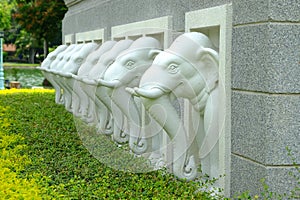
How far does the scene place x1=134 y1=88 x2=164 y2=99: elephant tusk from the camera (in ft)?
16.6

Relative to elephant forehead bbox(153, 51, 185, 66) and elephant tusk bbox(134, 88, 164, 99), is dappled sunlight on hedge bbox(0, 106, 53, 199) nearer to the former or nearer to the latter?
elephant tusk bbox(134, 88, 164, 99)

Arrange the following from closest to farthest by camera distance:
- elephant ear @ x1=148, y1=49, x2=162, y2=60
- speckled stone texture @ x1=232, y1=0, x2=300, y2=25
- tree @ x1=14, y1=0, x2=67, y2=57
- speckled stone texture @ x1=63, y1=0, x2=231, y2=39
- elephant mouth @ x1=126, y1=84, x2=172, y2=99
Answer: speckled stone texture @ x1=232, y1=0, x2=300, y2=25
elephant mouth @ x1=126, y1=84, x2=172, y2=99
elephant ear @ x1=148, y1=49, x2=162, y2=60
speckled stone texture @ x1=63, y1=0, x2=231, y2=39
tree @ x1=14, y1=0, x2=67, y2=57

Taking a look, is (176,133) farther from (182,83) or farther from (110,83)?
(110,83)

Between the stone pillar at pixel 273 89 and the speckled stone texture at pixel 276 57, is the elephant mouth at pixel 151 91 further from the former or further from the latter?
the speckled stone texture at pixel 276 57

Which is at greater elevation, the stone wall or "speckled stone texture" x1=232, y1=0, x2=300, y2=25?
"speckled stone texture" x1=232, y1=0, x2=300, y2=25

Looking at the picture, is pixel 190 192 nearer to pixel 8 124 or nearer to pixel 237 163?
pixel 237 163

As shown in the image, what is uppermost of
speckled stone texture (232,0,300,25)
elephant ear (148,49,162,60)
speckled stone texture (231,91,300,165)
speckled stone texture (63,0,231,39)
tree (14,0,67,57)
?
tree (14,0,67,57)

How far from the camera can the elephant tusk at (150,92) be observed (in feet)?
16.6

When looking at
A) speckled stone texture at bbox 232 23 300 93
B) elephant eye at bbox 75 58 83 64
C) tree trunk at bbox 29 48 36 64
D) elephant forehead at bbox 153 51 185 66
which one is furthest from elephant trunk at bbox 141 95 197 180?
tree trunk at bbox 29 48 36 64

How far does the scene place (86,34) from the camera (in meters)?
12.5

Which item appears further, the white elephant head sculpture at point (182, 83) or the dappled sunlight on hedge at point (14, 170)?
the white elephant head sculpture at point (182, 83)

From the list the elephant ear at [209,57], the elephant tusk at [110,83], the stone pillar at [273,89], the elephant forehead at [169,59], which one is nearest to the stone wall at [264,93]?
the stone pillar at [273,89]

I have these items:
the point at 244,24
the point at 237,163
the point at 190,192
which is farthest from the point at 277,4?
the point at 190,192

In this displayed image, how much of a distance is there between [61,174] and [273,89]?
244cm
